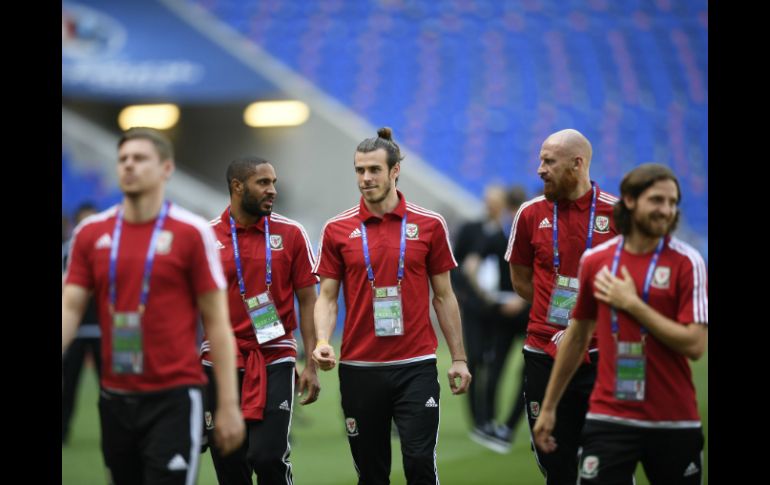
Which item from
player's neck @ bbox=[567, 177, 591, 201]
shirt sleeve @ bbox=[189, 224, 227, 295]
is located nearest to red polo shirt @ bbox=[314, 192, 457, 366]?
player's neck @ bbox=[567, 177, 591, 201]

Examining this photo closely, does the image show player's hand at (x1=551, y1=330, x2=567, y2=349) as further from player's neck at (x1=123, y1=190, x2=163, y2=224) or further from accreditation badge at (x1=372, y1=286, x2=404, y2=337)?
player's neck at (x1=123, y1=190, x2=163, y2=224)

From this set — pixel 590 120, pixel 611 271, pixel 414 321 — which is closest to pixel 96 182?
pixel 590 120

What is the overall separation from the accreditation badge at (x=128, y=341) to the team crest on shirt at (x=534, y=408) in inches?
96.2

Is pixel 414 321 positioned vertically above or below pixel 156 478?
above

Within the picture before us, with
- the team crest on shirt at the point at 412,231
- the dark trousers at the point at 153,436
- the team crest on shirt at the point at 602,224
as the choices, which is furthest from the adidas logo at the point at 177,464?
the team crest on shirt at the point at 602,224

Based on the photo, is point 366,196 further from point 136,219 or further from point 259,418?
point 136,219

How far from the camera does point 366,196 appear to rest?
5.67 metres

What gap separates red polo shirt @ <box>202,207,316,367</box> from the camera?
564cm

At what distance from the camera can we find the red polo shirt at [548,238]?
5578 millimetres

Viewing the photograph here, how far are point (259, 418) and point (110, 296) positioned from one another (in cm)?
155

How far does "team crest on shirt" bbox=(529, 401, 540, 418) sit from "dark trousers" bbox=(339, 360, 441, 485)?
23.6 inches

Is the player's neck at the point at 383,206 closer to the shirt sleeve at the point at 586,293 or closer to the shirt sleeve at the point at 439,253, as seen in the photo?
the shirt sleeve at the point at 439,253

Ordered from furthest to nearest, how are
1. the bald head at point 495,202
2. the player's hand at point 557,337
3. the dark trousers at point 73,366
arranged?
the dark trousers at point 73,366
the bald head at point 495,202
the player's hand at point 557,337

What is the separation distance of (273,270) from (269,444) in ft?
3.12
